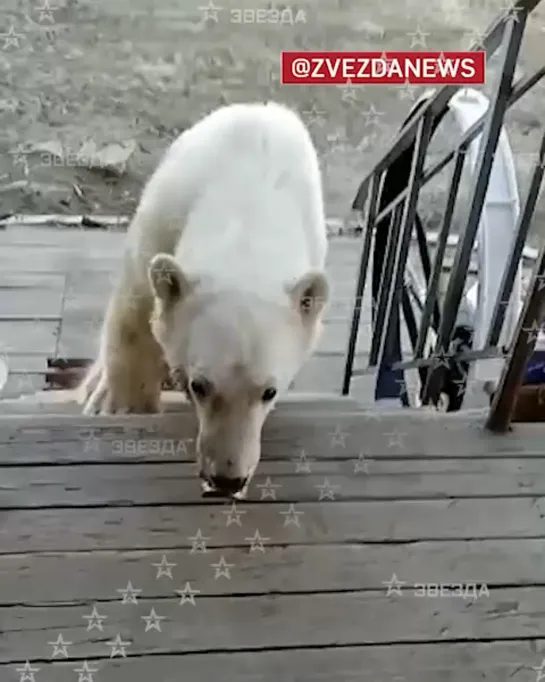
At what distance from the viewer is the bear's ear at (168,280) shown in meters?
1.00

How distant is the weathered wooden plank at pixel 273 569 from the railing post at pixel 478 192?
38 cm

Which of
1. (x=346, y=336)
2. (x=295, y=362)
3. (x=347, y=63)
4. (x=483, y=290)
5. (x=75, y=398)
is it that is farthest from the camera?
(x=346, y=336)

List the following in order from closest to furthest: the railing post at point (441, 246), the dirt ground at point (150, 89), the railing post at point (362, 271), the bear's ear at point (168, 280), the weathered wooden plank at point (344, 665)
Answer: the weathered wooden plank at point (344, 665) → the bear's ear at point (168, 280) → the railing post at point (441, 246) → the railing post at point (362, 271) → the dirt ground at point (150, 89)

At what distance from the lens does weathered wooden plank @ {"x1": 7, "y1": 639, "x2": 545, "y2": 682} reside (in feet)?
2.46

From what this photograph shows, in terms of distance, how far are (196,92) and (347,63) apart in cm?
86

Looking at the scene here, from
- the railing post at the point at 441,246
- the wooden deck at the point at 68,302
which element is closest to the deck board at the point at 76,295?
the wooden deck at the point at 68,302

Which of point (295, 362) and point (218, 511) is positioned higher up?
point (295, 362)

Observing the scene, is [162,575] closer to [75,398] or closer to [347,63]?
[347,63]

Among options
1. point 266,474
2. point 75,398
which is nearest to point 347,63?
point 266,474

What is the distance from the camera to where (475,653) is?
2.56ft

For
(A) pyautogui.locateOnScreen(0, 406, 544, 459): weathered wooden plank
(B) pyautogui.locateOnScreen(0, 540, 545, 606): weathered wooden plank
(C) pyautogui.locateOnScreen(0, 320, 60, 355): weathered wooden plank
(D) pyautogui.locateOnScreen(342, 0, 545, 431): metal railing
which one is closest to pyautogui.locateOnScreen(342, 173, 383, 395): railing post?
(D) pyautogui.locateOnScreen(342, 0, 545, 431): metal railing

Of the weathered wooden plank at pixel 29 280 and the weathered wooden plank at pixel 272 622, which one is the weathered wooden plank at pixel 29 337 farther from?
the weathered wooden plank at pixel 272 622

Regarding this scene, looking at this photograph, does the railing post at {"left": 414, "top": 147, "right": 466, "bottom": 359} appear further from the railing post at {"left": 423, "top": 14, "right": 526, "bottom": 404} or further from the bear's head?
the bear's head

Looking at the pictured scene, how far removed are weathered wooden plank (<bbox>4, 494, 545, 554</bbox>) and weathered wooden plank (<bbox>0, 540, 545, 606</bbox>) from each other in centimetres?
1
